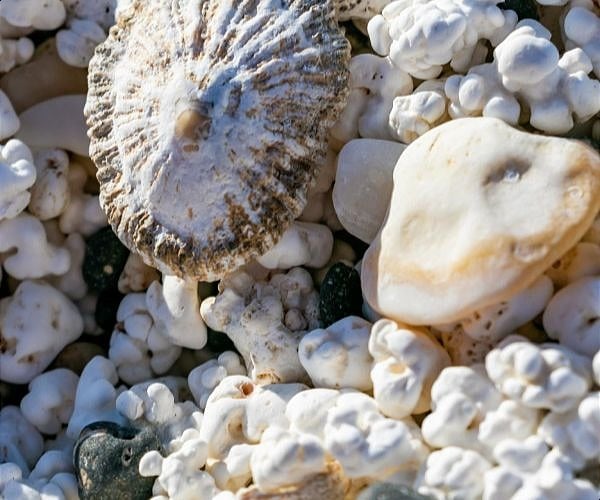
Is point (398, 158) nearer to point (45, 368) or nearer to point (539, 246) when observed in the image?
point (539, 246)

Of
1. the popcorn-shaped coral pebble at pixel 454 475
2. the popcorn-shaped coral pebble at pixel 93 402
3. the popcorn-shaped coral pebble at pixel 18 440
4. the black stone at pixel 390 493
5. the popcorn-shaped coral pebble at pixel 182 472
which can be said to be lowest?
the popcorn-shaped coral pebble at pixel 18 440

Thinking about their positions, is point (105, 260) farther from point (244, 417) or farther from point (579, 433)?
point (579, 433)

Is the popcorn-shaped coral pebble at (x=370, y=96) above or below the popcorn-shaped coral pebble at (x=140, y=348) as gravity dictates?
above

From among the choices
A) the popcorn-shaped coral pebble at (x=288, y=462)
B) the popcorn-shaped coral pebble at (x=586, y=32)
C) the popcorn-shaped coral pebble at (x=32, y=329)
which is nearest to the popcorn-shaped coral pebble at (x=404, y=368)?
the popcorn-shaped coral pebble at (x=288, y=462)

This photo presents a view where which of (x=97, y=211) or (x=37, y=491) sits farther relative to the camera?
(x=97, y=211)

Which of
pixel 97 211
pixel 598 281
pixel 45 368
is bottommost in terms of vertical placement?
pixel 45 368

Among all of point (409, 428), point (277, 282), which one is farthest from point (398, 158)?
point (409, 428)

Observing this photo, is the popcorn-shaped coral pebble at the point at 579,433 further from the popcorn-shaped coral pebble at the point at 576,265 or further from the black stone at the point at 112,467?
the black stone at the point at 112,467

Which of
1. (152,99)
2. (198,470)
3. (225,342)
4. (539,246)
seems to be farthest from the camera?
(225,342)
